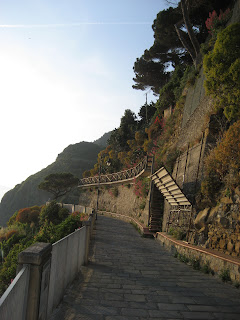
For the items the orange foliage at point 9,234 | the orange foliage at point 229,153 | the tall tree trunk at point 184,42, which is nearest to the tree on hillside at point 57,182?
the orange foliage at point 9,234

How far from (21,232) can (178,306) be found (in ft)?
73.3

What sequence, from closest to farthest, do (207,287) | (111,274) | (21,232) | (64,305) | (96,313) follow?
(96,313), (64,305), (207,287), (111,274), (21,232)

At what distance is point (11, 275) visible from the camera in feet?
32.5

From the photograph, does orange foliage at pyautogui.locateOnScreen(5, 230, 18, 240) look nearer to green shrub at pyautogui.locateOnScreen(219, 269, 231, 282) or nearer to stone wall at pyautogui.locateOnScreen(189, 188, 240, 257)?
stone wall at pyautogui.locateOnScreen(189, 188, 240, 257)

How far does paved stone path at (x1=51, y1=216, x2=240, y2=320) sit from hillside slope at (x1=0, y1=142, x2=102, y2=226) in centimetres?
5892

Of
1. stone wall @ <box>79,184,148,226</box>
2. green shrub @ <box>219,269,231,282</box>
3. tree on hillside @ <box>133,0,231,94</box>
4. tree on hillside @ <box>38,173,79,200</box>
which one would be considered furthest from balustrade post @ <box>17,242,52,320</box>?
tree on hillside @ <box>38,173,79,200</box>

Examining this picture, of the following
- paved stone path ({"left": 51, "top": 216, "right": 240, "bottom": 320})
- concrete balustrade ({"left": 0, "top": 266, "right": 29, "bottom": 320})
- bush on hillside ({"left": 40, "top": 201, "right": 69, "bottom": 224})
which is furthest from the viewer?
bush on hillside ({"left": 40, "top": 201, "right": 69, "bottom": 224})

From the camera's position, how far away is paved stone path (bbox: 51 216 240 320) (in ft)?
11.5

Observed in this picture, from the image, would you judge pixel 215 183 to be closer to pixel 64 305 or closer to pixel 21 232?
pixel 64 305

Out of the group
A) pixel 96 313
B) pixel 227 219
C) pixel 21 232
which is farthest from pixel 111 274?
pixel 21 232

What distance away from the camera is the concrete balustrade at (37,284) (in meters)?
2.03

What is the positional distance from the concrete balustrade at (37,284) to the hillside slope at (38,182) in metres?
60.9

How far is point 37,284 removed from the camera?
258cm

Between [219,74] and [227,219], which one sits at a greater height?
[219,74]
